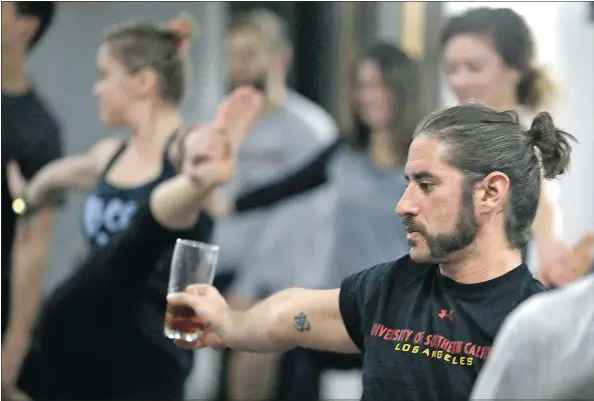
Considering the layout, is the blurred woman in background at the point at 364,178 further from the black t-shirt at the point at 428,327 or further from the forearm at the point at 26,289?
the black t-shirt at the point at 428,327

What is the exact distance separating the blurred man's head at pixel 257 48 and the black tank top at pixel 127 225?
224mm

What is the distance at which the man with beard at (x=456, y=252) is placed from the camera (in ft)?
4.29

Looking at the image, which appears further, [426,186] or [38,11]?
[38,11]

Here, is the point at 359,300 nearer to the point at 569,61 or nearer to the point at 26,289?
the point at 569,61

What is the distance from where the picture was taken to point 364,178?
2.21m

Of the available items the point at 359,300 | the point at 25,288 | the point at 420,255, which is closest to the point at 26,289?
the point at 25,288

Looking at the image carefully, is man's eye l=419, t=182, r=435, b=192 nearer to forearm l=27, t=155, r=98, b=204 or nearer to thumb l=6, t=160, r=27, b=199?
forearm l=27, t=155, r=98, b=204

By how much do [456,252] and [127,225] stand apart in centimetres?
103

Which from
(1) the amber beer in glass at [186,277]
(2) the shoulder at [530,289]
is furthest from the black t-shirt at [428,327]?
(1) the amber beer in glass at [186,277]

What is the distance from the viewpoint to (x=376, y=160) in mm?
2191

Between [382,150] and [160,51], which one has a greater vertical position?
[160,51]

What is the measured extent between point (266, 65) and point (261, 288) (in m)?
0.53

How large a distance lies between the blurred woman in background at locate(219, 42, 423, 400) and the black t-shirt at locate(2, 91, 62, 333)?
0.48m

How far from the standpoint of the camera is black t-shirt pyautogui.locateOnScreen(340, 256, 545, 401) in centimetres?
129
